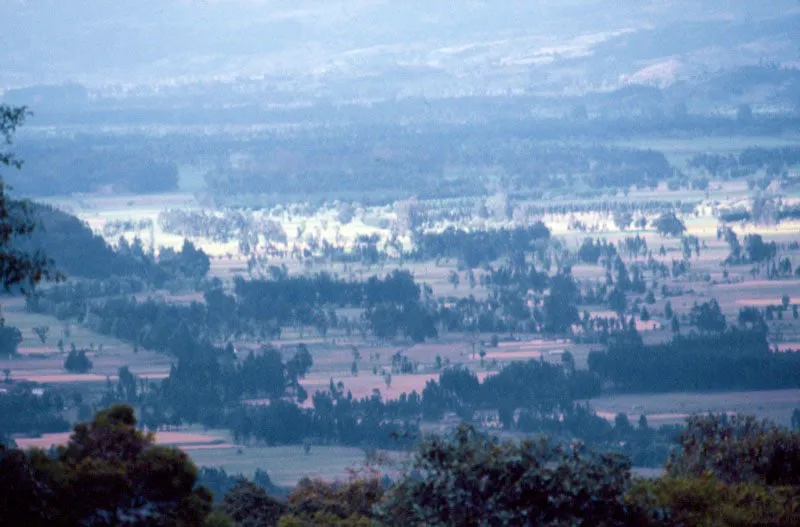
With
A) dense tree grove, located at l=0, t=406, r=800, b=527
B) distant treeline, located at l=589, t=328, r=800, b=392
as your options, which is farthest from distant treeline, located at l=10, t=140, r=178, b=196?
dense tree grove, located at l=0, t=406, r=800, b=527

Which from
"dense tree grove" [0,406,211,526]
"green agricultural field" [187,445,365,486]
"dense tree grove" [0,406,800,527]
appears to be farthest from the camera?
"green agricultural field" [187,445,365,486]

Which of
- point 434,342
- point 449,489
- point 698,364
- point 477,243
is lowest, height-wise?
point 698,364

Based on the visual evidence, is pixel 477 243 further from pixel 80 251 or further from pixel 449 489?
pixel 449 489

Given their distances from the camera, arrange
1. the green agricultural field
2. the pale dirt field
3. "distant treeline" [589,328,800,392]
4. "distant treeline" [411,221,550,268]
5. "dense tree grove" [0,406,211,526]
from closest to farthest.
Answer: "dense tree grove" [0,406,211,526] → the green agricultural field → the pale dirt field → "distant treeline" [589,328,800,392] → "distant treeline" [411,221,550,268]

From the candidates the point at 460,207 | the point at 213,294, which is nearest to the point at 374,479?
the point at 213,294

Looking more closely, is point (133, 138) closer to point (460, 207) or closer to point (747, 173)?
point (460, 207)

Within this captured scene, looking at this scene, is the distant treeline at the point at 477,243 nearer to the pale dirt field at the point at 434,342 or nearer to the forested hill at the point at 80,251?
the pale dirt field at the point at 434,342

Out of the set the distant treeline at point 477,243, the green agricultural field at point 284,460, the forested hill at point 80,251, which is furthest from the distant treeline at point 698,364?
the forested hill at point 80,251

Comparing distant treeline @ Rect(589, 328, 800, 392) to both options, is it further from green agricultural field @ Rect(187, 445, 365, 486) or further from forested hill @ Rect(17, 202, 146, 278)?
forested hill @ Rect(17, 202, 146, 278)

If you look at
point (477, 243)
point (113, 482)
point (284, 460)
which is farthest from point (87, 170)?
point (113, 482)
